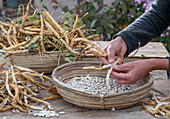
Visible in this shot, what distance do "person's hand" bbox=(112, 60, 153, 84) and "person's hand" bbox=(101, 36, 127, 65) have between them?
10 centimetres

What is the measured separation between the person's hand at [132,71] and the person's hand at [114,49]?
0.10 metres

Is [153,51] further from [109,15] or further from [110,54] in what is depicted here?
[109,15]

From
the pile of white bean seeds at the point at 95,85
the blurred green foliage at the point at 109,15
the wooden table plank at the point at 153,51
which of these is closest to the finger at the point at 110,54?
the pile of white bean seeds at the point at 95,85

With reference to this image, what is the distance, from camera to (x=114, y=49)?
4.09 feet

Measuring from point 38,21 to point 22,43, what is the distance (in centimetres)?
17

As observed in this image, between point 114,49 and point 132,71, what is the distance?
25 cm

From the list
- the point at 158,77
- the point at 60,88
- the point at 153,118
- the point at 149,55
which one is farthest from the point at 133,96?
the point at 149,55

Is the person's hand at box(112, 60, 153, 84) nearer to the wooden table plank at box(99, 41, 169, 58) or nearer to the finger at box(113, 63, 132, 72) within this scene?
the finger at box(113, 63, 132, 72)

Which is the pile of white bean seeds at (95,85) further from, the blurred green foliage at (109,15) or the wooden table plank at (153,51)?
the blurred green foliage at (109,15)

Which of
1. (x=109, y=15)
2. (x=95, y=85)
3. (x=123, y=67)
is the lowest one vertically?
(x=95, y=85)

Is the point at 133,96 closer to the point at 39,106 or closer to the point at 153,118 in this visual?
the point at 153,118

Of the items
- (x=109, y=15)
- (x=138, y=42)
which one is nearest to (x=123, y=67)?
(x=138, y=42)

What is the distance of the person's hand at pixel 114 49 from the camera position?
3.87ft

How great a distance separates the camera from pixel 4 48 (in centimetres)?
129
